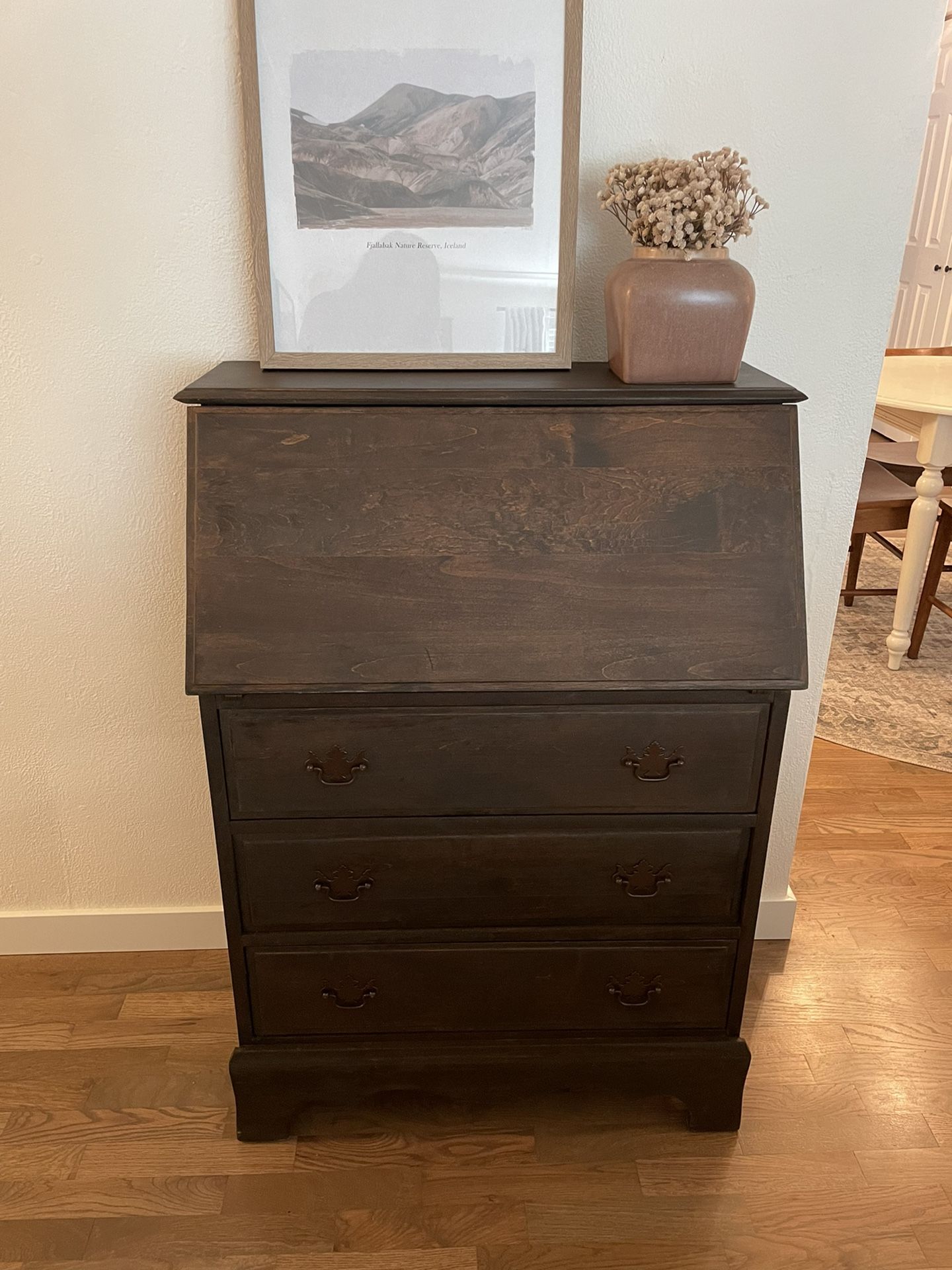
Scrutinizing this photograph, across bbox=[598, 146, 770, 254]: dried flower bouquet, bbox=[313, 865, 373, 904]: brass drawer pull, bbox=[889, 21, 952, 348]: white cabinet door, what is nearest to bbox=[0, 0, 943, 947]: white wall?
bbox=[598, 146, 770, 254]: dried flower bouquet

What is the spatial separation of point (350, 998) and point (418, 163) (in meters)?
1.28

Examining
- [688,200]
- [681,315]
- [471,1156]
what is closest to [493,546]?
[681,315]

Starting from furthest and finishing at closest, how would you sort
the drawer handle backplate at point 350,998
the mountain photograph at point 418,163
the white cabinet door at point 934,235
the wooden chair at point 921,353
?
1. the white cabinet door at point 934,235
2. the wooden chair at point 921,353
3. the drawer handle backplate at point 350,998
4. the mountain photograph at point 418,163

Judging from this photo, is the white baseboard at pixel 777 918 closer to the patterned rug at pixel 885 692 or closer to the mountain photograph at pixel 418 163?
the patterned rug at pixel 885 692

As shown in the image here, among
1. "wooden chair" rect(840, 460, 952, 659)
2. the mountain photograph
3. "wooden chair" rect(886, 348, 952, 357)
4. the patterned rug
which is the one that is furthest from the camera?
"wooden chair" rect(886, 348, 952, 357)

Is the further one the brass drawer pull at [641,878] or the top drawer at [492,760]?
the brass drawer pull at [641,878]

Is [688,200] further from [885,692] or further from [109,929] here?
[885,692]

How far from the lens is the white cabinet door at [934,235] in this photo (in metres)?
5.28

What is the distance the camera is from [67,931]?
201 centimetres

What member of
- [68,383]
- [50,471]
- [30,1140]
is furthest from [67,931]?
[68,383]

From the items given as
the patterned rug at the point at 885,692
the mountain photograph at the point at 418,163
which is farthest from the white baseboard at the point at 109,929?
the patterned rug at the point at 885,692

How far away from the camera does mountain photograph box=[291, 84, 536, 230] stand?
4.64 feet

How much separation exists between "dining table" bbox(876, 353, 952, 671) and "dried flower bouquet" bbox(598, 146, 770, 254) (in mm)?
1794

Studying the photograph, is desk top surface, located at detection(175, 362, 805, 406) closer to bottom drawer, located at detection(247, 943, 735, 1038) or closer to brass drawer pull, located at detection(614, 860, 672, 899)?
brass drawer pull, located at detection(614, 860, 672, 899)
